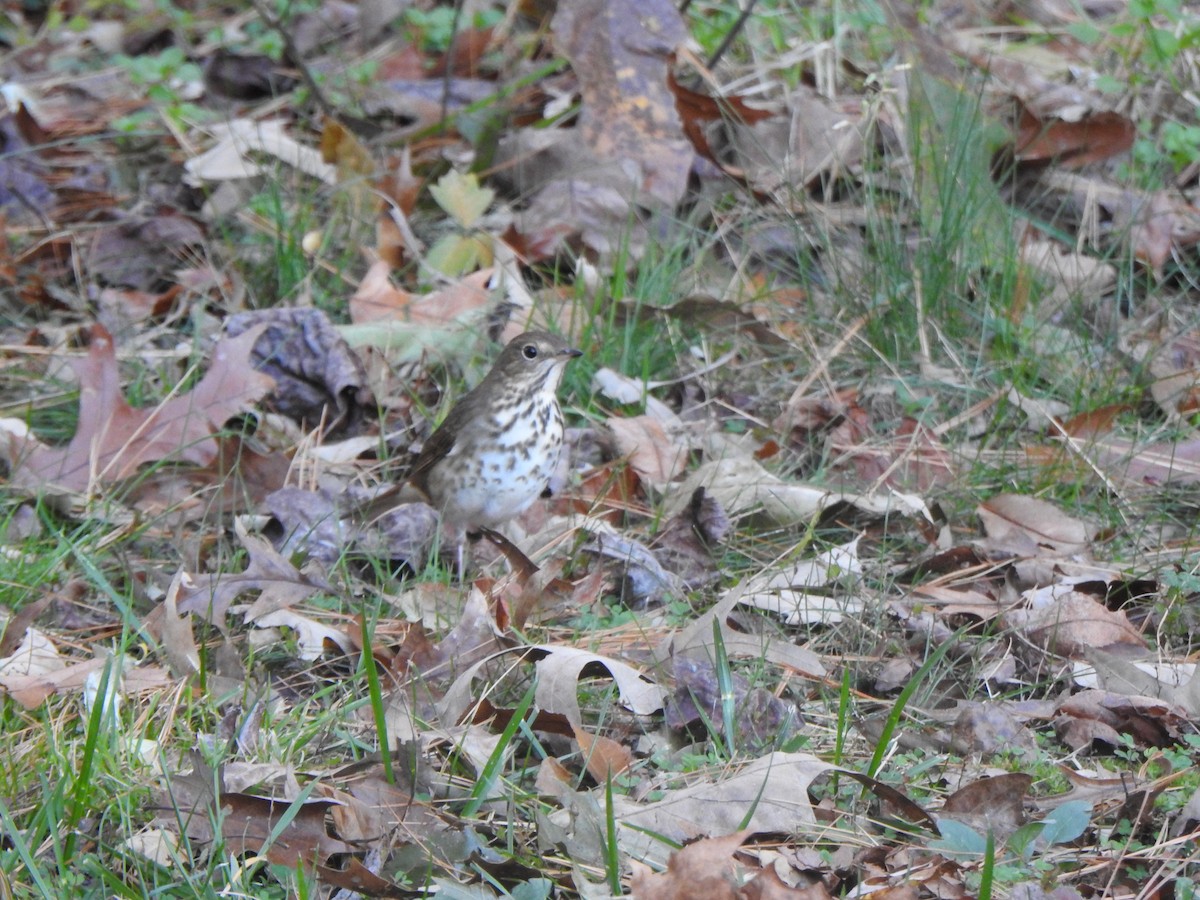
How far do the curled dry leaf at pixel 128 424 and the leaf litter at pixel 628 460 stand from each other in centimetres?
1

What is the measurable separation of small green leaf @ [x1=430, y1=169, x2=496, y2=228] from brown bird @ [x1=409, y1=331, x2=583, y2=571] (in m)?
1.30

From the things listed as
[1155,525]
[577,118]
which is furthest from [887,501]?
[577,118]

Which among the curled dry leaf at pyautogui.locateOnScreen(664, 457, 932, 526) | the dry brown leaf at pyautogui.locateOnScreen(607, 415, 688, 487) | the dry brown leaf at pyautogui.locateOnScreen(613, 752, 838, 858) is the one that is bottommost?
the dry brown leaf at pyautogui.locateOnScreen(607, 415, 688, 487)

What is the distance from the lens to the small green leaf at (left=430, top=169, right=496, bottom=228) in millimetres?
5691

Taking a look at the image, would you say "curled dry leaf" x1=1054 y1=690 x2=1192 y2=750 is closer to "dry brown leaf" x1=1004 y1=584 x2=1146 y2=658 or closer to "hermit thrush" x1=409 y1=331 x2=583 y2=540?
"dry brown leaf" x1=1004 y1=584 x2=1146 y2=658

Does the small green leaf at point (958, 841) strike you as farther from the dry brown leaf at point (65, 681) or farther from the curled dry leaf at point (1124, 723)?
the dry brown leaf at point (65, 681)

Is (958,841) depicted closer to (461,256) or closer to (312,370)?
(312,370)

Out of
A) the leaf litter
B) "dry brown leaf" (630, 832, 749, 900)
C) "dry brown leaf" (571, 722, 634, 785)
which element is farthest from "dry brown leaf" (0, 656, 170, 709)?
"dry brown leaf" (630, 832, 749, 900)

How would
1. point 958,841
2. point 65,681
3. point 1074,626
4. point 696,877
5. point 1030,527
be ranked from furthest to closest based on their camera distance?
point 1030,527 → point 1074,626 → point 65,681 → point 958,841 → point 696,877

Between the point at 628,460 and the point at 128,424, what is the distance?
1594 millimetres

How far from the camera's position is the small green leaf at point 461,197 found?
18.7 feet

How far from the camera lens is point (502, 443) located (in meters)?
4.38

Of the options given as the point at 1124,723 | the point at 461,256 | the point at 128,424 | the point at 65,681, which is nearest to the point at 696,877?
the point at 1124,723

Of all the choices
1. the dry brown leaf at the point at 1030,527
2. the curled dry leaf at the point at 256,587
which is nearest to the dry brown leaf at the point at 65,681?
the curled dry leaf at the point at 256,587
